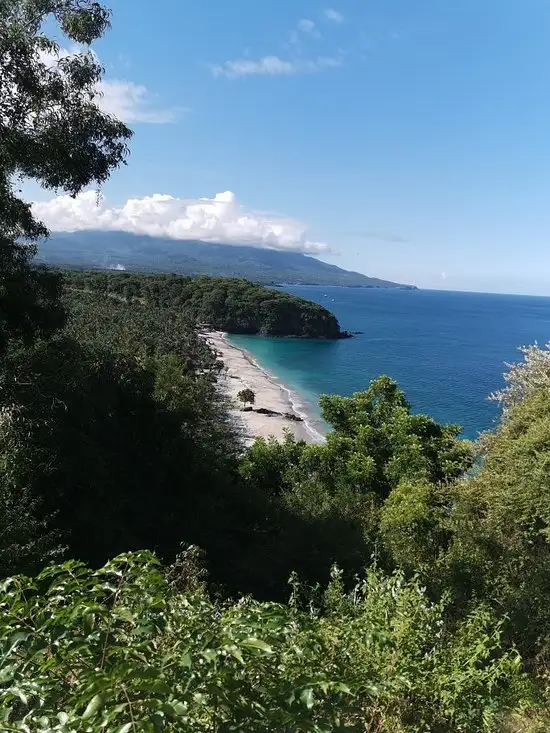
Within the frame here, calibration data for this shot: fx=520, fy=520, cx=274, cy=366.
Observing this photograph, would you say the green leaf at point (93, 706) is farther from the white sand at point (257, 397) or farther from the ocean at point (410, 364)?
the ocean at point (410, 364)

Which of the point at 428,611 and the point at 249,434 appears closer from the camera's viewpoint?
the point at 428,611

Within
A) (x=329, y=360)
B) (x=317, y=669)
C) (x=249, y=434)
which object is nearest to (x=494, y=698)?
(x=317, y=669)

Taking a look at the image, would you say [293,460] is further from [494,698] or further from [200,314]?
[200,314]

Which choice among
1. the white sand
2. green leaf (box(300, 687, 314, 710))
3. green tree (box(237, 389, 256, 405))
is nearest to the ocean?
the white sand

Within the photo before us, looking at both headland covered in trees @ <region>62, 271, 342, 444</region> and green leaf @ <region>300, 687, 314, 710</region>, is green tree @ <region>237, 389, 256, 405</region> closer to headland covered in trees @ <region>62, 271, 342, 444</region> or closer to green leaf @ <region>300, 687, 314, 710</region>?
headland covered in trees @ <region>62, 271, 342, 444</region>

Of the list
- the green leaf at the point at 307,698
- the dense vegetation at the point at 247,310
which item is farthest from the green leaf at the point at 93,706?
the dense vegetation at the point at 247,310

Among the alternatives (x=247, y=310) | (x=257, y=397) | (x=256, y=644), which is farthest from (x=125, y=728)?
(x=247, y=310)
